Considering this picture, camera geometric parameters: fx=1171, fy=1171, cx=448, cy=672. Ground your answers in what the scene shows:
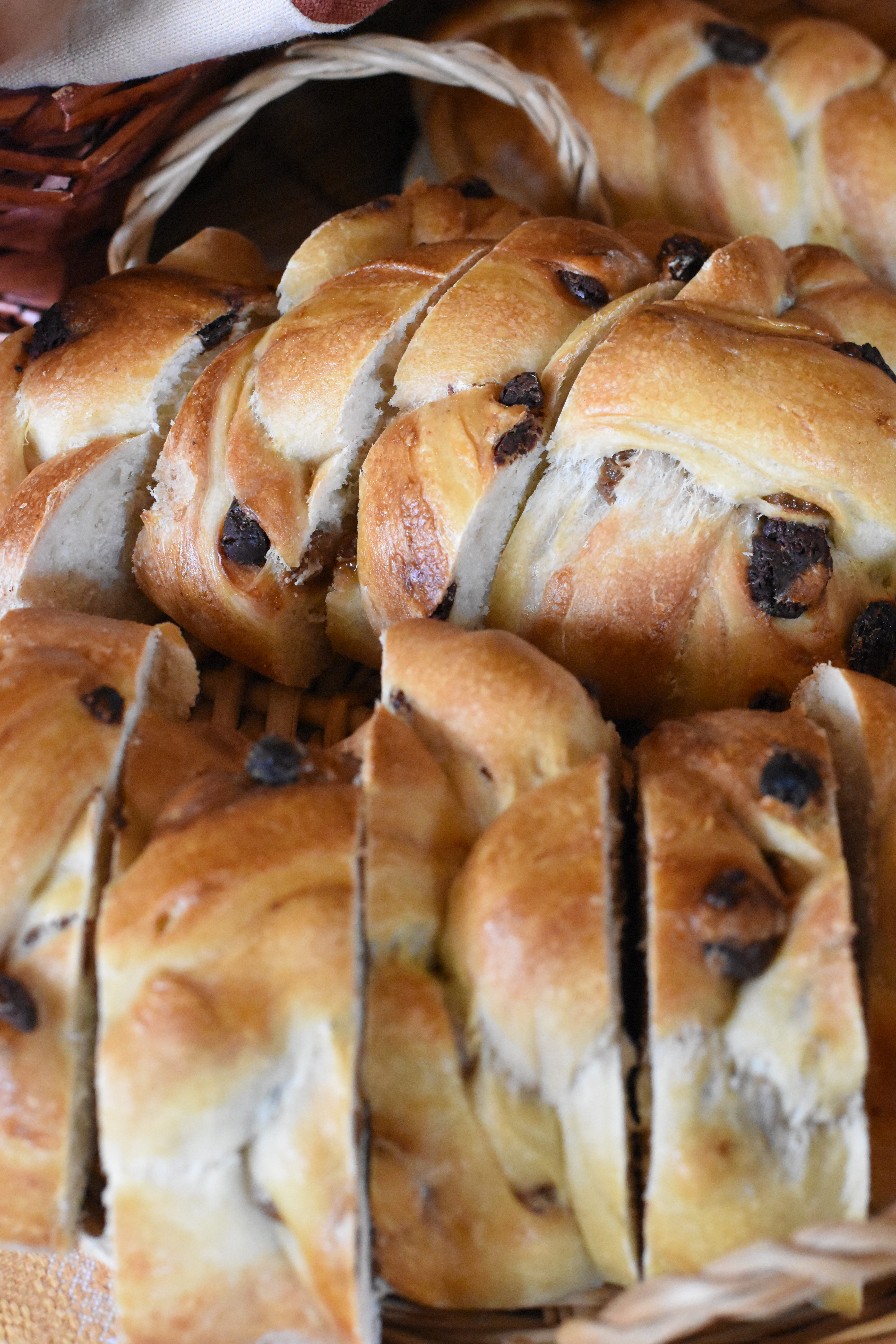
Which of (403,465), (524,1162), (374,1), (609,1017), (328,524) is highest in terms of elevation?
(374,1)

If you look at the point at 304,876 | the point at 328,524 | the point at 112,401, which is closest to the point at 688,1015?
the point at 304,876

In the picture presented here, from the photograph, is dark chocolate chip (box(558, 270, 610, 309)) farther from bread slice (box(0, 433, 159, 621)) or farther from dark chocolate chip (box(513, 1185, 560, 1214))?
dark chocolate chip (box(513, 1185, 560, 1214))

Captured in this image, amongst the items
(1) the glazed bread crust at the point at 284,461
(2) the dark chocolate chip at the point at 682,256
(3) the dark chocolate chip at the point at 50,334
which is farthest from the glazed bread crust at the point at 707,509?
(3) the dark chocolate chip at the point at 50,334

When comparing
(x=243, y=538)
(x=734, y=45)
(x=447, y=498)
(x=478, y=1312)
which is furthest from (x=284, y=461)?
A: (x=734, y=45)

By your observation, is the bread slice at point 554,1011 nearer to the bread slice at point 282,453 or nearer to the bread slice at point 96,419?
the bread slice at point 282,453

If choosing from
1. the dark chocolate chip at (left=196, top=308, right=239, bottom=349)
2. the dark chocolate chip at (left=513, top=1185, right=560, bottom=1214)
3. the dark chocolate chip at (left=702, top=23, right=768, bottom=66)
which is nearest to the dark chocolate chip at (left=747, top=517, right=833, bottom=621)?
the dark chocolate chip at (left=513, top=1185, right=560, bottom=1214)

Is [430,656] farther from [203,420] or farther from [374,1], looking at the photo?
[374,1]
